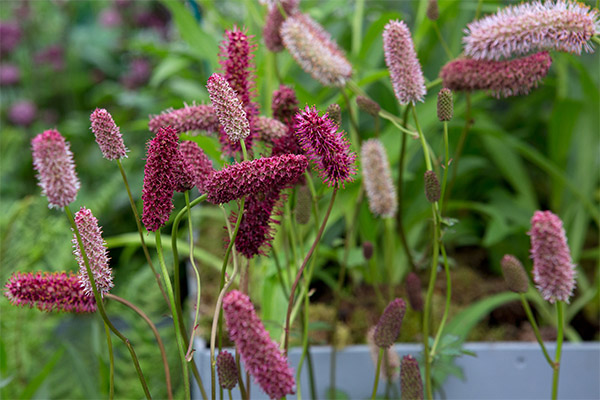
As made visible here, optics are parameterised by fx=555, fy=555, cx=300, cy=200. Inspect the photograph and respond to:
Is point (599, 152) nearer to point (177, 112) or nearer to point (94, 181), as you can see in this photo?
point (177, 112)

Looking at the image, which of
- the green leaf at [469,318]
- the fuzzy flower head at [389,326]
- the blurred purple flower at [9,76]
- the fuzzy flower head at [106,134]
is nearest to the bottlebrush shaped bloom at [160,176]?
the fuzzy flower head at [106,134]

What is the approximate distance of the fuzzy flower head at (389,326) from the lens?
0.57 metres

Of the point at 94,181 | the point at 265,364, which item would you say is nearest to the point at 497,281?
the point at 265,364

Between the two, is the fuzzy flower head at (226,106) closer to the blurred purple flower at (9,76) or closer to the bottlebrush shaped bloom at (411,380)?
the bottlebrush shaped bloom at (411,380)

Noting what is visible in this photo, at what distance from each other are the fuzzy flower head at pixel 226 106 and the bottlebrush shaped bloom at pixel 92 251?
0.14m

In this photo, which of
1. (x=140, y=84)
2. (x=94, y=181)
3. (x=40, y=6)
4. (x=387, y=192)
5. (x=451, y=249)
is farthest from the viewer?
(x=40, y=6)

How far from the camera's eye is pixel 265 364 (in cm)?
40

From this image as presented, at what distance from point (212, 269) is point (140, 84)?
1115 mm

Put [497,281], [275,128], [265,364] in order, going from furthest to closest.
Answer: [497,281] < [275,128] < [265,364]

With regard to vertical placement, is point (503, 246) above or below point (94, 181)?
below

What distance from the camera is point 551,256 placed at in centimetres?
54

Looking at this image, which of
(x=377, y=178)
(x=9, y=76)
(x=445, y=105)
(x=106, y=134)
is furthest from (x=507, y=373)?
(x=9, y=76)

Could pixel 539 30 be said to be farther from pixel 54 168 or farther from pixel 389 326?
pixel 54 168

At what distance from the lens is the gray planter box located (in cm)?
95
